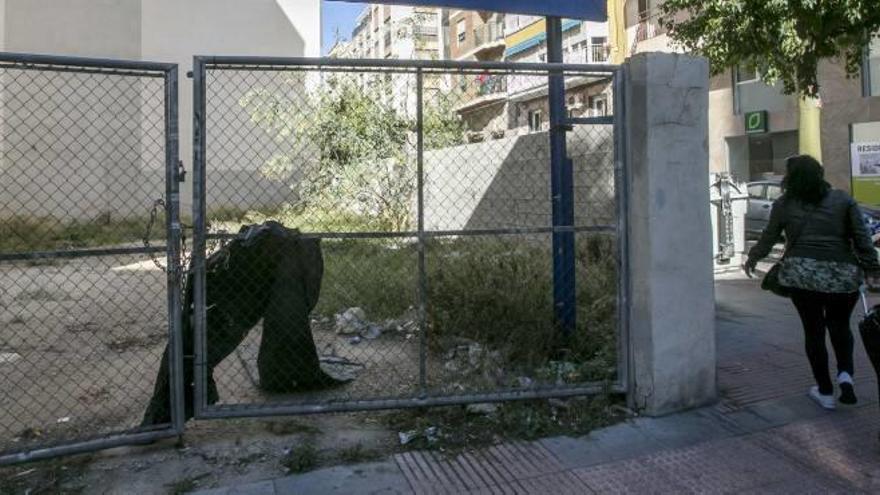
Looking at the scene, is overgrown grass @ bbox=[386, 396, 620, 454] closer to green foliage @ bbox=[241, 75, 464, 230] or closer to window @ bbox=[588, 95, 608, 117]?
window @ bbox=[588, 95, 608, 117]

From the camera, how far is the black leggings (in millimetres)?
4547

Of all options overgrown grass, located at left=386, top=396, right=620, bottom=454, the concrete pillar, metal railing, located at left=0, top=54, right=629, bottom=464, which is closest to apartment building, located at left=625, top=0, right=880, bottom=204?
metal railing, located at left=0, top=54, right=629, bottom=464

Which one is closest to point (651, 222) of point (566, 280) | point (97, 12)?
point (566, 280)

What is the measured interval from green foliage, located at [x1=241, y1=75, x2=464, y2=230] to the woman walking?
6.53 metres

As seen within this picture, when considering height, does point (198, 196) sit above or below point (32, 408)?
above

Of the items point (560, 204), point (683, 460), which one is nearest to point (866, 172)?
point (560, 204)

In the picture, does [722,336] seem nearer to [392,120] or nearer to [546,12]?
[546,12]

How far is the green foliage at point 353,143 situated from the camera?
11.8m

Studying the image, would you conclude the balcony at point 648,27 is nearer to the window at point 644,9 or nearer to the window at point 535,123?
the window at point 644,9

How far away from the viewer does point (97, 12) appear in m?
23.3

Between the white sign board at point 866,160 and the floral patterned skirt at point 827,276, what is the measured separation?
57.5 feet

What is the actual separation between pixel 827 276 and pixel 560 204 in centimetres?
188

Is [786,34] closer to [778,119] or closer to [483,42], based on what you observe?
[778,119]

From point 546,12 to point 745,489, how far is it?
137 inches
